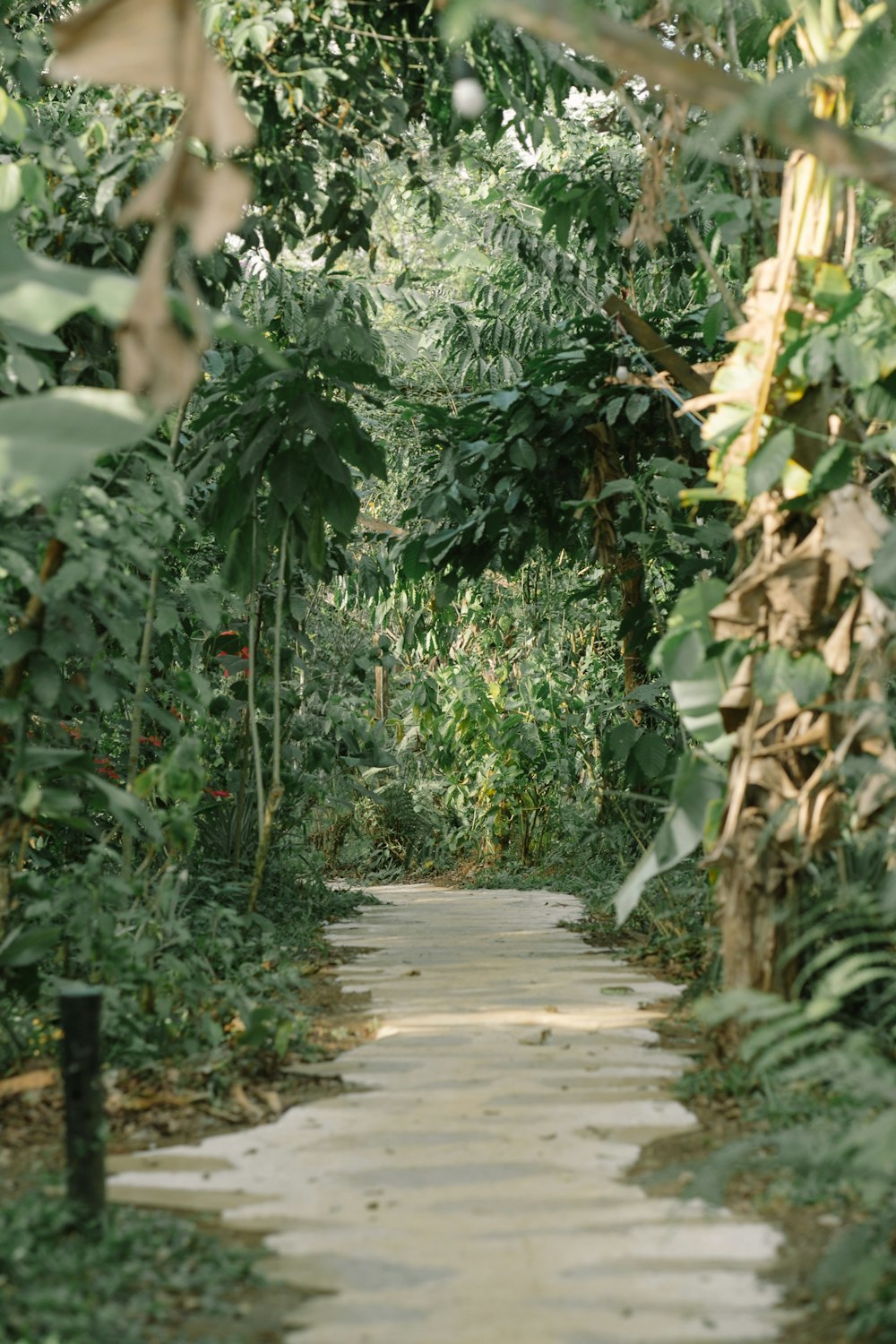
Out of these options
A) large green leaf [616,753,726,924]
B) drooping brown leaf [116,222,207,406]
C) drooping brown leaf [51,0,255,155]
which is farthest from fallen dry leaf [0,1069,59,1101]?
drooping brown leaf [51,0,255,155]

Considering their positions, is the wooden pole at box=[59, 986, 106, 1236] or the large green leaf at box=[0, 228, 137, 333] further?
the wooden pole at box=[59, 986, 106, 1236]

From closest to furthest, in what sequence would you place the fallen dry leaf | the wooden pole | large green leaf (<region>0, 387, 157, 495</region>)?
large green leaf (<region>0, 387, 157, 495</region>)
the wooden pole
the fallen dry leaf

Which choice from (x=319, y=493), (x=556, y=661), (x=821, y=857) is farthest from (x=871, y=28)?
(x=556, y=661)

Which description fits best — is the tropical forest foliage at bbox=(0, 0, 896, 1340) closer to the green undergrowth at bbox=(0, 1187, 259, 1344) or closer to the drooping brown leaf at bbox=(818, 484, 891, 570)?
the drooping brown leaf at bbox=(818, 484, 891, 570)

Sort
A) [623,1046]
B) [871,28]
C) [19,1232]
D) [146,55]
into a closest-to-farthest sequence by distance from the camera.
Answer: [146,55]
[19,1232]
[871,28]
[623,1046]

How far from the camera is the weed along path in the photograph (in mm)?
1913

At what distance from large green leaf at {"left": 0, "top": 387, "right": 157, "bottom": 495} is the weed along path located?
1212 mm

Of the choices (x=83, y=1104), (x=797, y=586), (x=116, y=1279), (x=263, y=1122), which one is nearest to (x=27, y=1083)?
(x=263, y=1122)

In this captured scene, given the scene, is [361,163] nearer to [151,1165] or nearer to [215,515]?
[215,515]

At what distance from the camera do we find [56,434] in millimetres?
1692

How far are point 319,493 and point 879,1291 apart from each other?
3.40 m

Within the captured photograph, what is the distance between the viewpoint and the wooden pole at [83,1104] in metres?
2.23

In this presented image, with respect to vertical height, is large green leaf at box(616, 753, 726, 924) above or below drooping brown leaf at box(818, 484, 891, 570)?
below

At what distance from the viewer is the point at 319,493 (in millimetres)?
4746
